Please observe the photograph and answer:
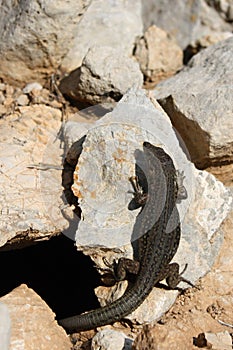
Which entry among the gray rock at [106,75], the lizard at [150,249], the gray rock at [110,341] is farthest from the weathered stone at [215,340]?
the gray rock at [106,75]

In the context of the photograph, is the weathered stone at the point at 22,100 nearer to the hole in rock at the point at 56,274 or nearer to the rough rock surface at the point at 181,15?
the hole in rock at the point at 56,274

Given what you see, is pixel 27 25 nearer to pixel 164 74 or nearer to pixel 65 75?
pixel 65 75

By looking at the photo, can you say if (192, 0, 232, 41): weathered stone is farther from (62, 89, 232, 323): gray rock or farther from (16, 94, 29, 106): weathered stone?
(16, 94, 29, 106): weathered stone

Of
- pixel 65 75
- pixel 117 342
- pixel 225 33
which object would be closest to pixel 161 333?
pixel 117 342

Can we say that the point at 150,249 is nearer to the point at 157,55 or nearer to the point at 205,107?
the point at 205,107

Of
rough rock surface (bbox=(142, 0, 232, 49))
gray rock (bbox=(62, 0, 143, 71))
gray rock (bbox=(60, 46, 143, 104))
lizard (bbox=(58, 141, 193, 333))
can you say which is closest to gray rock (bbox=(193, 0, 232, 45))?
rough rock surface (bbox=(142, 0, 232, 49))

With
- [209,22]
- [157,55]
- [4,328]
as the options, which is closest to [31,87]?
[157,55]
